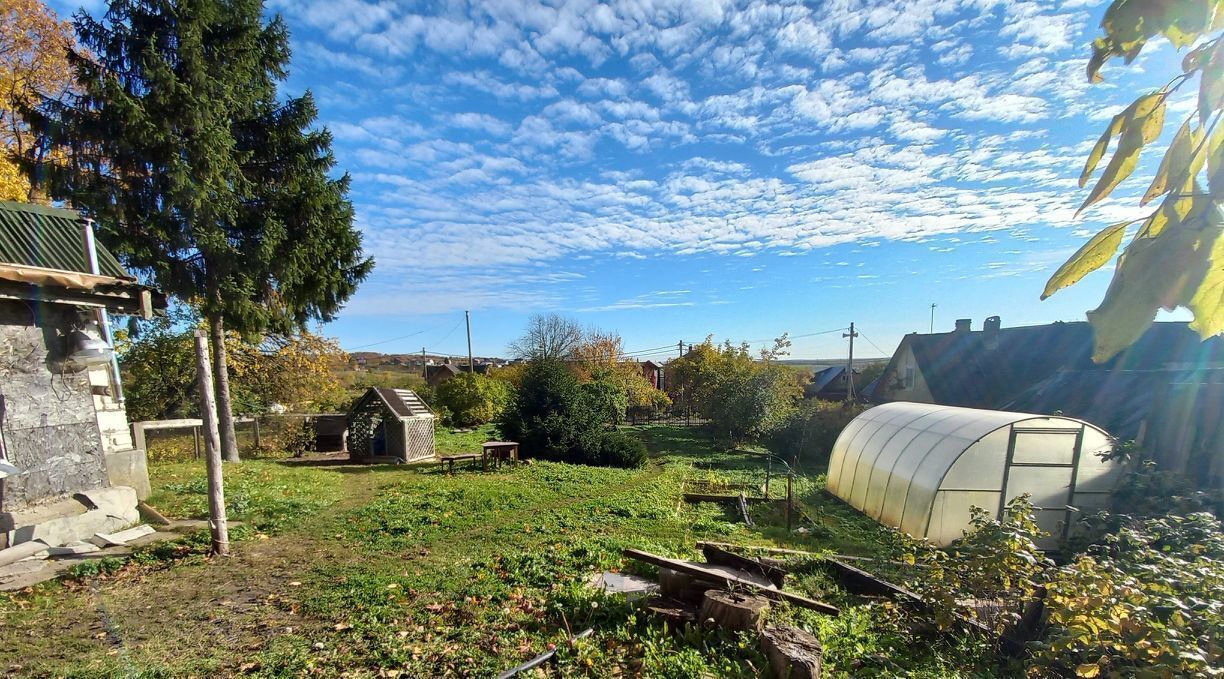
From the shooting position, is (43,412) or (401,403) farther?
(401,403)

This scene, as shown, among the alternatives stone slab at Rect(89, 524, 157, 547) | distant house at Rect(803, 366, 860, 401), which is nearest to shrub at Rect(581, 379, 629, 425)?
stone slab at Rect(89, 524, 157, 547)

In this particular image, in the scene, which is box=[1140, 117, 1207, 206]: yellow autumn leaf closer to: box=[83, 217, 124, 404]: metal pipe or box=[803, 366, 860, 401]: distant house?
box=[83, 217, 124, 404]: metal pipe

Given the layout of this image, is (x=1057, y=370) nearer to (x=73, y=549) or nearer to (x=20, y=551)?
(x=73, y=549)

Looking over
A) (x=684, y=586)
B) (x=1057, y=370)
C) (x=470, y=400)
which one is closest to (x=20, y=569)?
(x=684, y=586)

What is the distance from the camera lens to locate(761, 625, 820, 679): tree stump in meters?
3.40

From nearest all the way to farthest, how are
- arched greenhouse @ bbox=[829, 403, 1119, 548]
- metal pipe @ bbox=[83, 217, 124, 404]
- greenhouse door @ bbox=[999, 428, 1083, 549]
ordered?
metal pipe @ bbox=[83, 217, 124, 404] → arched greenhouse @ bbox=[829, 403, 1119, 548] → greenhouse door @ bbox=[999, 428, 1083, 549]

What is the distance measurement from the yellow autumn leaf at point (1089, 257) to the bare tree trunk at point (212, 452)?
730 centimetres

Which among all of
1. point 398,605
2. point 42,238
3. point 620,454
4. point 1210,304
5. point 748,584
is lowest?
point 620,454

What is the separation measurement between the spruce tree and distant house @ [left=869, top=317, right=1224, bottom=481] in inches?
541

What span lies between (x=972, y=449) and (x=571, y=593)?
7470 mm

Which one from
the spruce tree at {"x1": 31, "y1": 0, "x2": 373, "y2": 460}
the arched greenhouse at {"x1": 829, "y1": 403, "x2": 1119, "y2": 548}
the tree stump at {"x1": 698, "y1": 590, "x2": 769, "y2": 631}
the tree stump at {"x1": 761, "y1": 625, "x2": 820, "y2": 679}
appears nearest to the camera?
the tree stump at {"x1": 761, "y1": 625, "x2": 820, "y2": 679}

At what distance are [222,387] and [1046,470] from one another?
59.7 ft

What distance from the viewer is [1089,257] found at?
906 mm

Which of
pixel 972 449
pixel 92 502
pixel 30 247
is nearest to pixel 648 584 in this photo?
pixel 972 449
